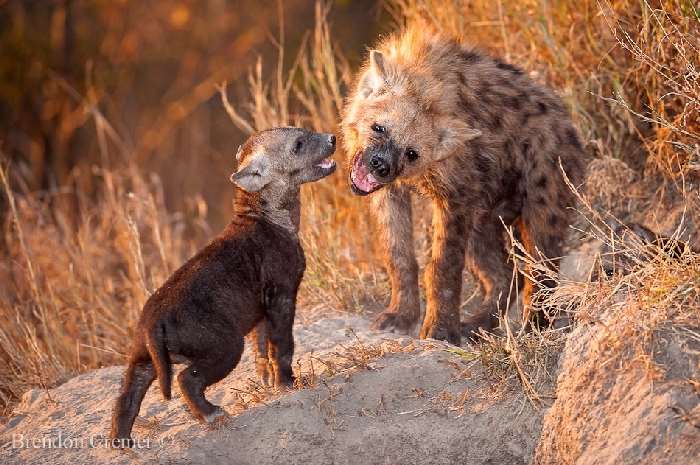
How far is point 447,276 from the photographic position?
16.7 feet

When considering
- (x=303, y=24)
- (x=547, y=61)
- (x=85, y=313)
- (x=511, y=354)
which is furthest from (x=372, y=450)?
(x=303, y=24)

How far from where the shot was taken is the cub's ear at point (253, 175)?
475 cm

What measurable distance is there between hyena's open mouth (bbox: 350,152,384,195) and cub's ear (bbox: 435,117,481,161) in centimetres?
33

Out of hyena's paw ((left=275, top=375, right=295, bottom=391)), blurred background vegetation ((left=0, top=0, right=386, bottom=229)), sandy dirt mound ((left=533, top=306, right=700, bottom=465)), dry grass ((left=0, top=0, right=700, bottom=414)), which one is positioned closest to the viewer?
sandy dirt mound ((left=533, top=306, right=700, bottom=465))

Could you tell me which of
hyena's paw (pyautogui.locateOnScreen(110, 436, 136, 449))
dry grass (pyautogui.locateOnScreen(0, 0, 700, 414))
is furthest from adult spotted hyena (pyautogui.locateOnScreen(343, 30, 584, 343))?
hyena's paw (pyautogui.locateOnScreen(110, 436, 136, 449))

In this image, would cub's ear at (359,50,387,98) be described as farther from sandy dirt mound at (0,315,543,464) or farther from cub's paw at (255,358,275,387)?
cub's paw at (255,358,275,387)

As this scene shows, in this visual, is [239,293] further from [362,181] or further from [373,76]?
[373,76]

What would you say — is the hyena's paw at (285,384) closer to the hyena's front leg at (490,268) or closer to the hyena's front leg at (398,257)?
the hyena's front leg at (398,257)

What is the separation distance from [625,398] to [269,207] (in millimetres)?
1906

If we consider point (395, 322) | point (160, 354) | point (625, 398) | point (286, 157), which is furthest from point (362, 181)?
point (625, 398)

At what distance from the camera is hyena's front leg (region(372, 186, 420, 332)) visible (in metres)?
5.37

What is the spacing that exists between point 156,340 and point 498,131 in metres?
2.14

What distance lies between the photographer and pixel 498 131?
5.28 metres

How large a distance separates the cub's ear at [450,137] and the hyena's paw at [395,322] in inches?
33.0
